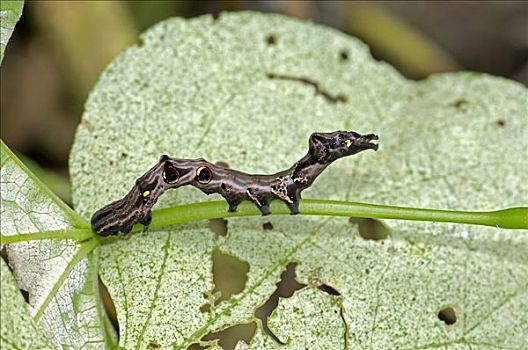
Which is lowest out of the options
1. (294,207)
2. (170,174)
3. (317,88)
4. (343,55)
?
(170,174)

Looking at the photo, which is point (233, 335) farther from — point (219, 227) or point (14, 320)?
point (14, 320)

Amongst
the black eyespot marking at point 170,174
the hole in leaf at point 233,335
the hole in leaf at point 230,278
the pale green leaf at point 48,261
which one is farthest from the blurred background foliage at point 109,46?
the pale green leaf at point 48,261

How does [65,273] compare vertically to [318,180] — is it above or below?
below

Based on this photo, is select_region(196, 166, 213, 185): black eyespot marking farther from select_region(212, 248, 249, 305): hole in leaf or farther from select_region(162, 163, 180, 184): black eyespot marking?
select_region(212, 248, 249, 305): hole in leaf

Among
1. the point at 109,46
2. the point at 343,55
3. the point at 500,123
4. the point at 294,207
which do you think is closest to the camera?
the point at 294,207

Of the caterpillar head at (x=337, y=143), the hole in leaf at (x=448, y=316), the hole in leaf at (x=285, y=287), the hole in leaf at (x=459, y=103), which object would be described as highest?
the hole in leaf at (x=459, y=103)

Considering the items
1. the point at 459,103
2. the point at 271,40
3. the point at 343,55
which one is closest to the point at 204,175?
the point at 271,40

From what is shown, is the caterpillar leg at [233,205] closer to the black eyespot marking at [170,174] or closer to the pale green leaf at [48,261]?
the black eyespot marking at [170,174]
